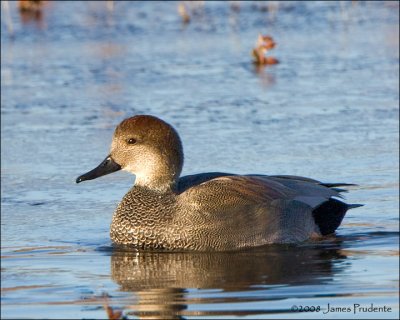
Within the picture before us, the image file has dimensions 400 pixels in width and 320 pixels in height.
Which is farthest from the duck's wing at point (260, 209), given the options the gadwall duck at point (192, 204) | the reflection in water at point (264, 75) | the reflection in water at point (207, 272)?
the reflection in water at point (264, 75)

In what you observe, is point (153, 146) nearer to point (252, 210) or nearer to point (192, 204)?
point (192, 204)

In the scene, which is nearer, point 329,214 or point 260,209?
point 260,209

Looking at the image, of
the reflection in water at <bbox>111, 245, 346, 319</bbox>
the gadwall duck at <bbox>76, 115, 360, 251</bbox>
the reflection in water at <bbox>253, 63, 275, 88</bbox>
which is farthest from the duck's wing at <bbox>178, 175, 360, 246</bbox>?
the reflection in water at <bbox>253, 63, 275, 88</bbox>

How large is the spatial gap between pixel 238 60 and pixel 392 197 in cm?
548

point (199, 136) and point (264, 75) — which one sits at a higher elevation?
point (264, 75)

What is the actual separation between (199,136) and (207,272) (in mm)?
3807

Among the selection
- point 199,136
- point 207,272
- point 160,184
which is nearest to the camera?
point 207,272

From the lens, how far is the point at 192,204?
7.89 meters

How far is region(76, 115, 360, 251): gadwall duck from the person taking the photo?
7.84 m

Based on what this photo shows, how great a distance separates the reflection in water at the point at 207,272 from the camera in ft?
21.1

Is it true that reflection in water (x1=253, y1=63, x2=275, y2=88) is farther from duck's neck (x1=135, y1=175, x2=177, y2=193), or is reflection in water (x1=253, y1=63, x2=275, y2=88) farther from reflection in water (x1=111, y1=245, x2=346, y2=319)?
reflection in water (x1=111, y1=245, x2=346, y2=319)

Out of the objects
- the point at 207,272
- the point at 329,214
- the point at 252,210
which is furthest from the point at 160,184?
the point at 329,214

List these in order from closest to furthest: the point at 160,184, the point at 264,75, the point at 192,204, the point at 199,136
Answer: the point at 192,204 < the point at 160,184 < the point at 199,136 < the point at 264,75

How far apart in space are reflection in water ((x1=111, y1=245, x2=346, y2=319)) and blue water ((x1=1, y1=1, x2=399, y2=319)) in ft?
0.05
